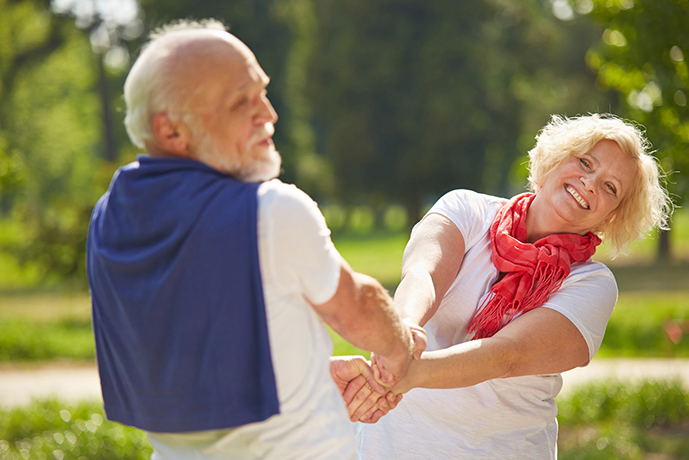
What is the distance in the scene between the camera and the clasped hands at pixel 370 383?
2318 mm

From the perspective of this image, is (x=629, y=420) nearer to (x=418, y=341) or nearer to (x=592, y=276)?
(x=592, y=276)

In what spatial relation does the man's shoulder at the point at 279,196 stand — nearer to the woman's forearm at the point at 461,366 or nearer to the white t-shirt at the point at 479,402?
the woman's forearm at the point at 461,366

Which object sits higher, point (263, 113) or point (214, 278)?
point (263, 113)

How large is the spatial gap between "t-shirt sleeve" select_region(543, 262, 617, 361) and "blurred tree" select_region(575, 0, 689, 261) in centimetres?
206

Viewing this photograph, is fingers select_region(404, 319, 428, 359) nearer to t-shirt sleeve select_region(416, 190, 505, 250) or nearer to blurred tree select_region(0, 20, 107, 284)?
t-shirt sleeve select_region(416, 190, 505, 250)

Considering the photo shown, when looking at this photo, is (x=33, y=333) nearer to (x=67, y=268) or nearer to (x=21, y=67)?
(x=67, y=268)

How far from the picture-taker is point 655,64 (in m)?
4.68

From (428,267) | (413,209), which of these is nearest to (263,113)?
(428,267)

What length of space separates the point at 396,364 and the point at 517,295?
67 cm

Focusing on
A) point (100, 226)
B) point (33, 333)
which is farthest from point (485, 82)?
point (100, 226)

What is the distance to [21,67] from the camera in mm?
26016

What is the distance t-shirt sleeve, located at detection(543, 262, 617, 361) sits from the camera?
2.49 m

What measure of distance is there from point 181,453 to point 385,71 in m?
19.3

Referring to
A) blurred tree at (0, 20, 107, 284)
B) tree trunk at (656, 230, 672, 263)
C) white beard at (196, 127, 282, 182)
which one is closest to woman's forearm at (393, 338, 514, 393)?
white beard at (196, 127, 282, 182)
